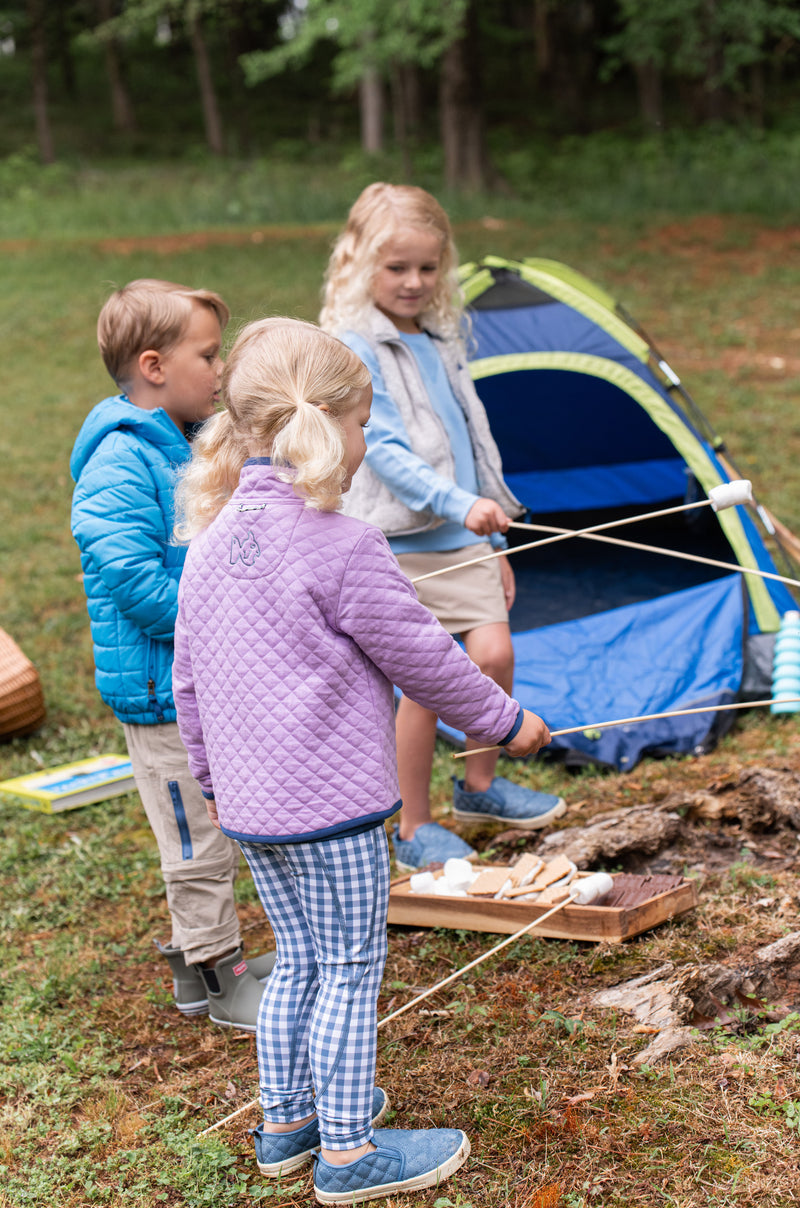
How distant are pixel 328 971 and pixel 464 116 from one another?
15480mm

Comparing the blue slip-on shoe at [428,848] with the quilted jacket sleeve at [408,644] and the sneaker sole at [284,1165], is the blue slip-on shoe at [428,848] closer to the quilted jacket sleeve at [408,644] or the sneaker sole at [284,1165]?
the sneaker sole at [284,1165]

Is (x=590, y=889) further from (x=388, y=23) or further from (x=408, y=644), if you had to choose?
(x=388, y=23)

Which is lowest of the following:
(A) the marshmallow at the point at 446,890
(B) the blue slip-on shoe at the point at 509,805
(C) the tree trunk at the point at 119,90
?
(B) the blue slip-on shoe at the point at 509,805

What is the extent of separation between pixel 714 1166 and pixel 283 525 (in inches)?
50.3

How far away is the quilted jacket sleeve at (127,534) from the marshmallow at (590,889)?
1.06 metres

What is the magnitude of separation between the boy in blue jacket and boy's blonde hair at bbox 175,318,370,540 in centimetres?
49

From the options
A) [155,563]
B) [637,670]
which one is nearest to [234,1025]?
[155,563]

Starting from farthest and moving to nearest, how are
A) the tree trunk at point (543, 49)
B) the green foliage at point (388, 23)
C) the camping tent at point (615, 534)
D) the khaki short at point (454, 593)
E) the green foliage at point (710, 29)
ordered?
the tree trunk at point (543, 49)
the green foliage at point (710, 29)
the green foliage at point (388, 23)
the camping tent at point (615, 534)
the khaki short at point (454, 593)

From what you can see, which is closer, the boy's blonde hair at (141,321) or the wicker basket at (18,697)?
the boy's blonde hair at (141,321)

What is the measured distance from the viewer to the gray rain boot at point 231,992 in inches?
95.6

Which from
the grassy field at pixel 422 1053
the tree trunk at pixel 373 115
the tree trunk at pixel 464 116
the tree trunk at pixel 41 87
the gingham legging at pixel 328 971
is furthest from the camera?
the tree trunk at pixel 41 87

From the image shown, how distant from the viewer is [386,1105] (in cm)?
207

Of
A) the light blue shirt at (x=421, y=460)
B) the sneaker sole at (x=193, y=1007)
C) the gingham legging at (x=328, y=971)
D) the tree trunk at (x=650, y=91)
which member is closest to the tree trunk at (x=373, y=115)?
the tree trunk at (x=650, y=91)

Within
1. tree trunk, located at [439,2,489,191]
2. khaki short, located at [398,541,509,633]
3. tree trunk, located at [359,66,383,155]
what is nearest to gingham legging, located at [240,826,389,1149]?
khaki short, located at [398,541,509,633]
